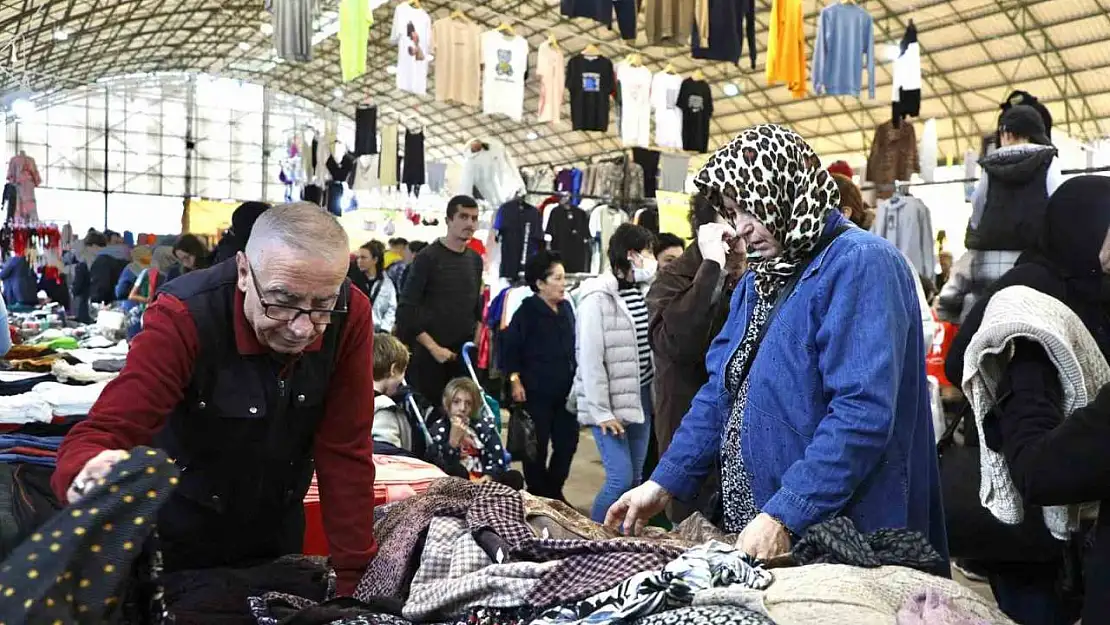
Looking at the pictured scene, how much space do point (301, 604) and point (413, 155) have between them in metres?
11.0

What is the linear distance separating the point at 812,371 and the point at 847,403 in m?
0.13

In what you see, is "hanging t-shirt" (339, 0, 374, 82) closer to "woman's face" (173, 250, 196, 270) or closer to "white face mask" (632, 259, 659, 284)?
"woman's face" (173, 250, 196, 270)

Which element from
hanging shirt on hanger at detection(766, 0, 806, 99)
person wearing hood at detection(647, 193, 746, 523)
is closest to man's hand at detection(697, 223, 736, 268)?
person wearing hood at detection(647, 193, 746, 523)

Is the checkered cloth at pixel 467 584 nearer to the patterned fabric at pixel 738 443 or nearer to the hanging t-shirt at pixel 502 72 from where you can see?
the patterned fabric at pixel 738 443

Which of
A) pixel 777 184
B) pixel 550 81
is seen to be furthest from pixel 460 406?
pixel 550 81

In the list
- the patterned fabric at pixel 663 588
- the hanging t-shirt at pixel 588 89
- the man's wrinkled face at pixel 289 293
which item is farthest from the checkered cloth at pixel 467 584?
the hanging t-shirt at pixel 588 89

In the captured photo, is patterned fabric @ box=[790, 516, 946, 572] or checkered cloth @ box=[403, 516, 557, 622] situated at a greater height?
patterned fabric @ box=[790, 516, 946, 572]

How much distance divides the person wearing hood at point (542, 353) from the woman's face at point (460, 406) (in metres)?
0.73

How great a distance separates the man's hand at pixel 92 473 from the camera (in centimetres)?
140

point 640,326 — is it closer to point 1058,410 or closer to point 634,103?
point 1058,410

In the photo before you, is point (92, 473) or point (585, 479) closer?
point (92, 473)

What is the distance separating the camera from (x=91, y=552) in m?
1.30

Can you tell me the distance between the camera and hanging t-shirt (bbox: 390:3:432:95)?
9.56 metres

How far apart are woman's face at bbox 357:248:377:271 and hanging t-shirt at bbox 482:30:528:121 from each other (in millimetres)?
1805
